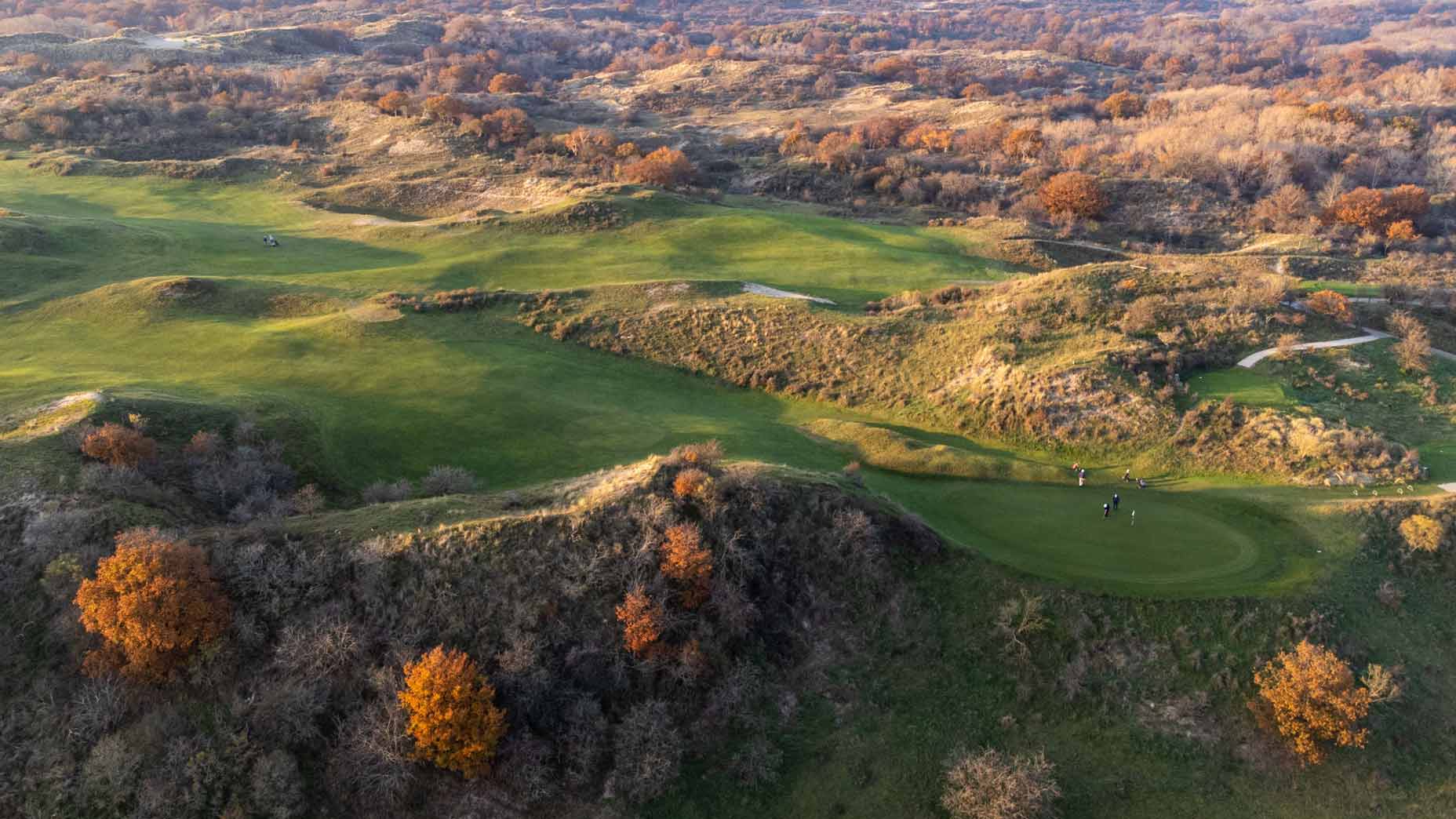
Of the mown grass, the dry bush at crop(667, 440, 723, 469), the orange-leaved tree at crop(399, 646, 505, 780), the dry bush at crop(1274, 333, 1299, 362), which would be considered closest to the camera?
the orange-leaved tree at crop(399, 646, 505, 780)

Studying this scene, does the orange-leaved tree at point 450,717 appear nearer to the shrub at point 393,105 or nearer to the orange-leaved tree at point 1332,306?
the orange-leaved tree at point 1332,306

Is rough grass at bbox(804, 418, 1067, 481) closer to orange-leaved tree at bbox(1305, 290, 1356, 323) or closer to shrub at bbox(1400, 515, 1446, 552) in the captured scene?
shrub at bbox(1400, 515, 1446, 552)

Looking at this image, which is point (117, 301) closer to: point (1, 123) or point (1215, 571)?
point (1215, 571)

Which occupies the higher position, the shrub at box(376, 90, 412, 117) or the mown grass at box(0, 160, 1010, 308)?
the shrub at box(376, 90, 412, 117)

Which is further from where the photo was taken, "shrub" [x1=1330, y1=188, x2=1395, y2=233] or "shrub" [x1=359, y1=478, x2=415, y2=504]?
"shrub" [x1=1330, y1=188, x2=1395, y2=233]

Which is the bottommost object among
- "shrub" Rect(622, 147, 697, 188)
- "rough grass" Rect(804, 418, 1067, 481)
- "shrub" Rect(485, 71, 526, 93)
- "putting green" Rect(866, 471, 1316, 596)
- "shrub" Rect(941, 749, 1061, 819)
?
"shrub" Rect(941, 749, 1061, 819)

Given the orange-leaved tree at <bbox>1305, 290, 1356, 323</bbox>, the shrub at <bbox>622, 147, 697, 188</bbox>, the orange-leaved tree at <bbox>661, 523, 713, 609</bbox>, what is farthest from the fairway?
the shrub at <bbox>622, 147, 697, 188</bbox>

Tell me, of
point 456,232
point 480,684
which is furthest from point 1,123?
point 480,684
